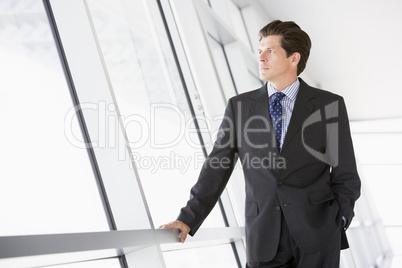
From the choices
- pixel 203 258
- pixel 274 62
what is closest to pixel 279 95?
pixel 274 62

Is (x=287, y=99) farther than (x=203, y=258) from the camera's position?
No

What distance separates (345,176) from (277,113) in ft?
1.34

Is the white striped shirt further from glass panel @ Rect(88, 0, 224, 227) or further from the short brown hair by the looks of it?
glass panel @ Rect(88, 0, 224, 227)

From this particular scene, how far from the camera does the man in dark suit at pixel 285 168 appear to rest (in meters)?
2.10

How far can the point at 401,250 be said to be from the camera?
1067cm

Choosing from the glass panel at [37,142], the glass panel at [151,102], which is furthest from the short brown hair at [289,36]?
the glass panel at [37,142]

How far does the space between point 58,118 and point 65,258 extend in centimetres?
60

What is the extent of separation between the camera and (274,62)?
2350mm

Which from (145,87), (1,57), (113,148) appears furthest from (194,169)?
(1,57)

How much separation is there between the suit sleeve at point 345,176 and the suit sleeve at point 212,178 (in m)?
0.47

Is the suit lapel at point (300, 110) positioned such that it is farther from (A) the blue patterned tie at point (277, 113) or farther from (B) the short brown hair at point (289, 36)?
(B) the short brown hair at point (289, 36)

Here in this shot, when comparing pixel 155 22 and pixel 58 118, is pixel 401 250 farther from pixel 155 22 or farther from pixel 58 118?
pixel 58 118

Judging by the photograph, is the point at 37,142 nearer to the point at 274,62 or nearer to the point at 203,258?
the point at 274,62

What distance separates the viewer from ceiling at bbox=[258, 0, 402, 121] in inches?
270
